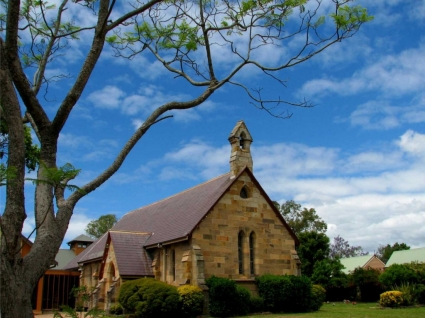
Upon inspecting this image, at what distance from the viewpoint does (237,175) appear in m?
26.6

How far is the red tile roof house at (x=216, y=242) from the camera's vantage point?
24.7 metres

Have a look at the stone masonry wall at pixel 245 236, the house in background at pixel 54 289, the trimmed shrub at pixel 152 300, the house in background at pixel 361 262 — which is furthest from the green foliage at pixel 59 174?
the house in background at pixel 361 262

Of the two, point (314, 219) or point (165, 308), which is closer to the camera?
point (165, 308)

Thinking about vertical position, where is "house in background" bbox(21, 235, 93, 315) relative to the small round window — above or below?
below

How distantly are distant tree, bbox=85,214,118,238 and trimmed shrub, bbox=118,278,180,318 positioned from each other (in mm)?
45062

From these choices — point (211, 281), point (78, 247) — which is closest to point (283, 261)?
point (211, 281)

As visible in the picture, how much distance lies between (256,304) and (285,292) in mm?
1697

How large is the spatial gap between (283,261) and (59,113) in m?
21.7

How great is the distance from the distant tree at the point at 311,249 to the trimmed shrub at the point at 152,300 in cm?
2732

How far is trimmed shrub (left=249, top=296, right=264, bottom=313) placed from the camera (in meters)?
24.1

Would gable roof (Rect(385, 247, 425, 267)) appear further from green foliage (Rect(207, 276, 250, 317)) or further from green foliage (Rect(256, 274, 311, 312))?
green foliage (Rect(207, 276, 250, 317))

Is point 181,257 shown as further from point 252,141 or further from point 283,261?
point 252,141

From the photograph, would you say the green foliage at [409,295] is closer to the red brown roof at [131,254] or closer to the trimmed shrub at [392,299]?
the trimmed shrub at [392,299]

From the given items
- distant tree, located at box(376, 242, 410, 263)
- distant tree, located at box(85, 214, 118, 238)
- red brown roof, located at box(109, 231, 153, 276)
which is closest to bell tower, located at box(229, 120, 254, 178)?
red brown roof, located at box(109, 231, 153, 276)
